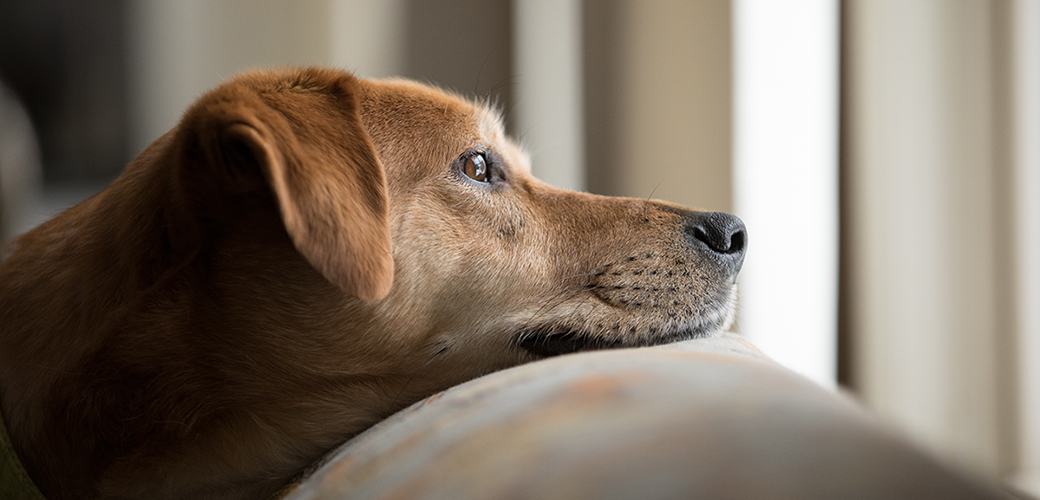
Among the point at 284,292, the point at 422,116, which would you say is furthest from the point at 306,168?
the point at 422,116

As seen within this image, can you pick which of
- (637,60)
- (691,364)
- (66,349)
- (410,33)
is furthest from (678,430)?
(410,33)

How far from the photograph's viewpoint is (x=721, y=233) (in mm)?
1118

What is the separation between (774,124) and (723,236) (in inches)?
57.9

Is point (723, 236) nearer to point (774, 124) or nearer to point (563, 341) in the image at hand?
point (563, 341)

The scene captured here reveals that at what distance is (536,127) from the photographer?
3365 millimetres

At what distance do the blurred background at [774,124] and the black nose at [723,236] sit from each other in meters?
0.52

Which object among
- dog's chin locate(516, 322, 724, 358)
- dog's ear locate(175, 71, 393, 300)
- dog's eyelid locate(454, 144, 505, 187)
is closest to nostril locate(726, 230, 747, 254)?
dog's chin locate(516, 322, 724, 358)

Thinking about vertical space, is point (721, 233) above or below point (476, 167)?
below

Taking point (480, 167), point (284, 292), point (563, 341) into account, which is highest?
point (480, 167)

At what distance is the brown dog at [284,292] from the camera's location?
0.84 m

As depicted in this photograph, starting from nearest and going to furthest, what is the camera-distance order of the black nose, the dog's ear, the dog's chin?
1. the dog's ear
2. the dog's chin
3. the black nose

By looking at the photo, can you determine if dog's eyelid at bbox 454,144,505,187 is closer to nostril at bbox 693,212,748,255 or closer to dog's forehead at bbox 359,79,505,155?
dog's forehead at bbox 359,79,505,155

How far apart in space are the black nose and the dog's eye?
38 centimetres

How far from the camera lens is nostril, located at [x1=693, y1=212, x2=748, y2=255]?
112 centimetres
